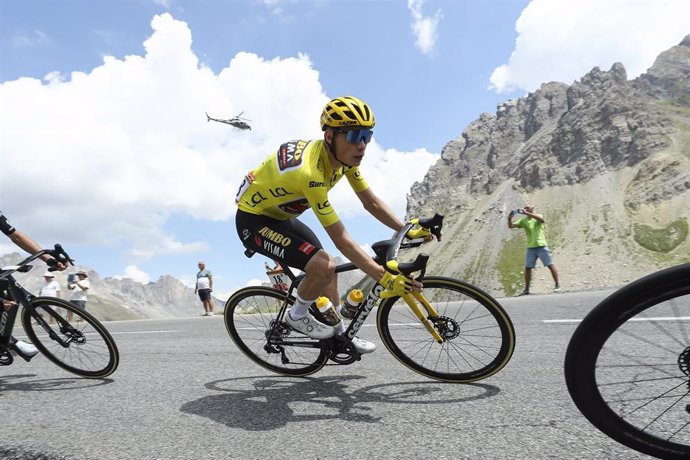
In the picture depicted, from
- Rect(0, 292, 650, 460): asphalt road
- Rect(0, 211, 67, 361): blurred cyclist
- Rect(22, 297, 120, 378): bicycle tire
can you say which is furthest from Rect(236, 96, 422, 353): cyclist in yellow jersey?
Result: Rect(0, 211, 67, 361): blurred cyclist

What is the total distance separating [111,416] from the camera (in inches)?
124

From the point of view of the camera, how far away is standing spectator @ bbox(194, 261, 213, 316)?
14.6 meters

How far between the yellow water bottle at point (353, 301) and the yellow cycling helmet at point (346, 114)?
1.33 meters

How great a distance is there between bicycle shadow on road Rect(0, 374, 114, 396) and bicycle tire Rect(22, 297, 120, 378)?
0.39ft

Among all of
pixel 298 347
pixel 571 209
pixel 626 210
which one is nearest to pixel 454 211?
pixel 571 209

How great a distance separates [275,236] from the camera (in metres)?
3.76

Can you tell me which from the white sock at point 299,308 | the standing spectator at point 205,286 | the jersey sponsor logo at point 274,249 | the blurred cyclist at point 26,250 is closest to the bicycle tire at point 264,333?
the white sock at point 299,308

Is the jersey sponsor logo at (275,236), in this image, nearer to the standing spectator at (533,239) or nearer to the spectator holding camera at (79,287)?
the standing spectator at (533,239)

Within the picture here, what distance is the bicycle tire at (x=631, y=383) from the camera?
1.81m

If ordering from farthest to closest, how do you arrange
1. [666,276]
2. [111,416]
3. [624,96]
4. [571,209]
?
[624,96] < [571,209] < [111,416] < [666,276]

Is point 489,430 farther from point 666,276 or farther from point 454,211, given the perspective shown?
point 454,211

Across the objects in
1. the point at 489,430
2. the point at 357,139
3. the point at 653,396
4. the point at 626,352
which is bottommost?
the point at 489,430

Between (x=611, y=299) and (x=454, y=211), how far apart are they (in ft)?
631

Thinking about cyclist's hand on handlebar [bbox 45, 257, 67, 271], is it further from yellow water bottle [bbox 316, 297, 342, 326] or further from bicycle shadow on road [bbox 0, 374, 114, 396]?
yellow water bottle [bbox 316, 297, 342, 326]
